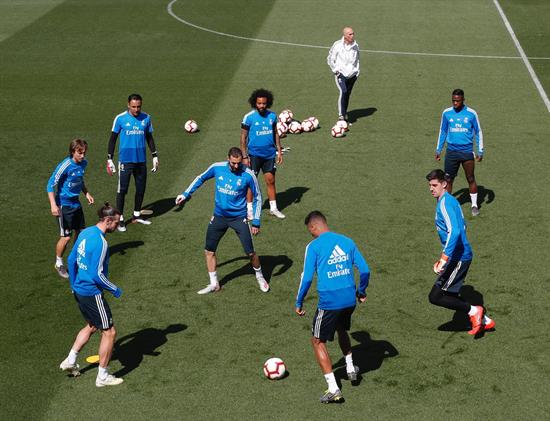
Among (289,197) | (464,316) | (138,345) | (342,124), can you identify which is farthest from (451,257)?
(342,124)

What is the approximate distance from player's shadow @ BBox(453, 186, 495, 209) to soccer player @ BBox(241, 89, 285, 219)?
409 centimetres

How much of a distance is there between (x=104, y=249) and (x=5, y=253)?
5397 mm

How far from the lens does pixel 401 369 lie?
1324cm

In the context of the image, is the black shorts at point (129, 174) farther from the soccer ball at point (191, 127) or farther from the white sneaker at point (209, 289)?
the soccer ball at point (191, 127)

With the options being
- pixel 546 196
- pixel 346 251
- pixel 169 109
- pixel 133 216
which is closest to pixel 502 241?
pixel 546 196

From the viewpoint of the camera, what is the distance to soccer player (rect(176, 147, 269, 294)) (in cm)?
1542

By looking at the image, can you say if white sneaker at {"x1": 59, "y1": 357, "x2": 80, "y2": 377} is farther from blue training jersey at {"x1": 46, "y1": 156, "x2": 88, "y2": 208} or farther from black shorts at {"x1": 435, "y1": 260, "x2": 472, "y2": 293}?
black shorts at {"x1": 435, "y1": 260, "x2": 472, "y2": 293}

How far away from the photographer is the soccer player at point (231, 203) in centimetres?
1542

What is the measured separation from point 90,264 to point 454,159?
9.17m

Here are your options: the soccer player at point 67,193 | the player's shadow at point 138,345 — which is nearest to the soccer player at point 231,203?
the player's shadow at point 138,345

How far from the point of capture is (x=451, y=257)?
13.7 metres

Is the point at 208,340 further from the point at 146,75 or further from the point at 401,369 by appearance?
the point at 146,75

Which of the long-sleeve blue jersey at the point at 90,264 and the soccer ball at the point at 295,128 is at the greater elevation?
the long-sleeve blue jersey at the point at 90,264

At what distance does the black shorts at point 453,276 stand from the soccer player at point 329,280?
6.84ft
